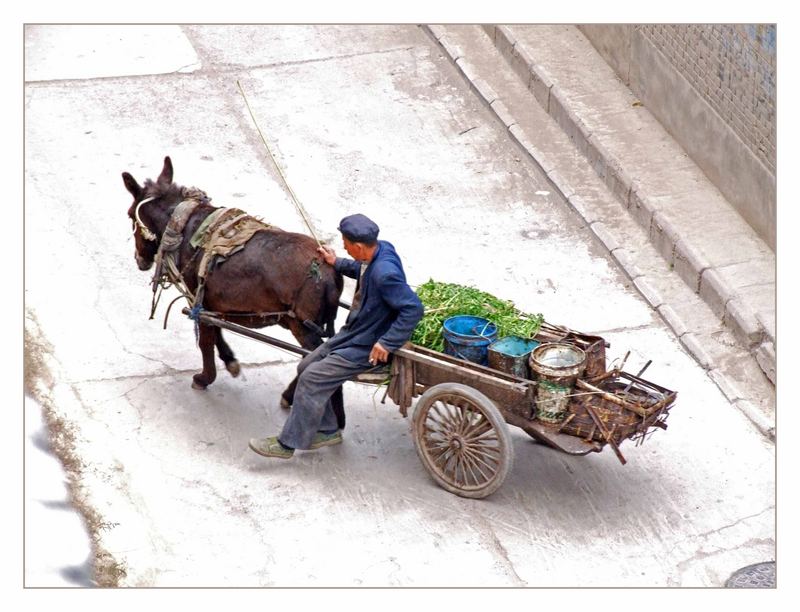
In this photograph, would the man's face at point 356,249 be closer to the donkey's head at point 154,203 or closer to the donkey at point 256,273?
the donkey at point 256,273

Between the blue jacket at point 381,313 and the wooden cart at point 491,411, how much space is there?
162 millimetres

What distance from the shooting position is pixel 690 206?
1092 centimetres

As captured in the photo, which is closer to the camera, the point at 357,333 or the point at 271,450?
the point at 357,333

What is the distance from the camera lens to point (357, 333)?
784 cm

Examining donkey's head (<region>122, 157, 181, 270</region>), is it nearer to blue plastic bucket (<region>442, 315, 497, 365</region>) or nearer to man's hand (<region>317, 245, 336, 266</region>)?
man's hand (<region>317, 245, 336, 266</region>)

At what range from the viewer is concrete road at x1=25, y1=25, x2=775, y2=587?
7711mm

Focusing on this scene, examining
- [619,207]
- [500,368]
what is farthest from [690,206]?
[500,368]

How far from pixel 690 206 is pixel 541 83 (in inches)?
87.0

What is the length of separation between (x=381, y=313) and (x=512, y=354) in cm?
79

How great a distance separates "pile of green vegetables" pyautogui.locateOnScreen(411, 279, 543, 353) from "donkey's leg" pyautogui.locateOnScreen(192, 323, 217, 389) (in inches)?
58.3

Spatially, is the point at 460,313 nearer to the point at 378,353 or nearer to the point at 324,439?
the point at 378,353

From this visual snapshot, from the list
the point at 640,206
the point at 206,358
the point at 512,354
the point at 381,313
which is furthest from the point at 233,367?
the point at 640,206

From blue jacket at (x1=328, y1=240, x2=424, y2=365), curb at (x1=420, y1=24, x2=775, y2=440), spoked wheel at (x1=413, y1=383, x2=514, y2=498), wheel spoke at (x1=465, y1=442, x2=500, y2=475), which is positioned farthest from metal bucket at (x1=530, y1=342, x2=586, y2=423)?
curb at (x1=420, y1=24, x2=775, y2=440)

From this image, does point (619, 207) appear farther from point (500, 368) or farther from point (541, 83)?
point (500, 368)
